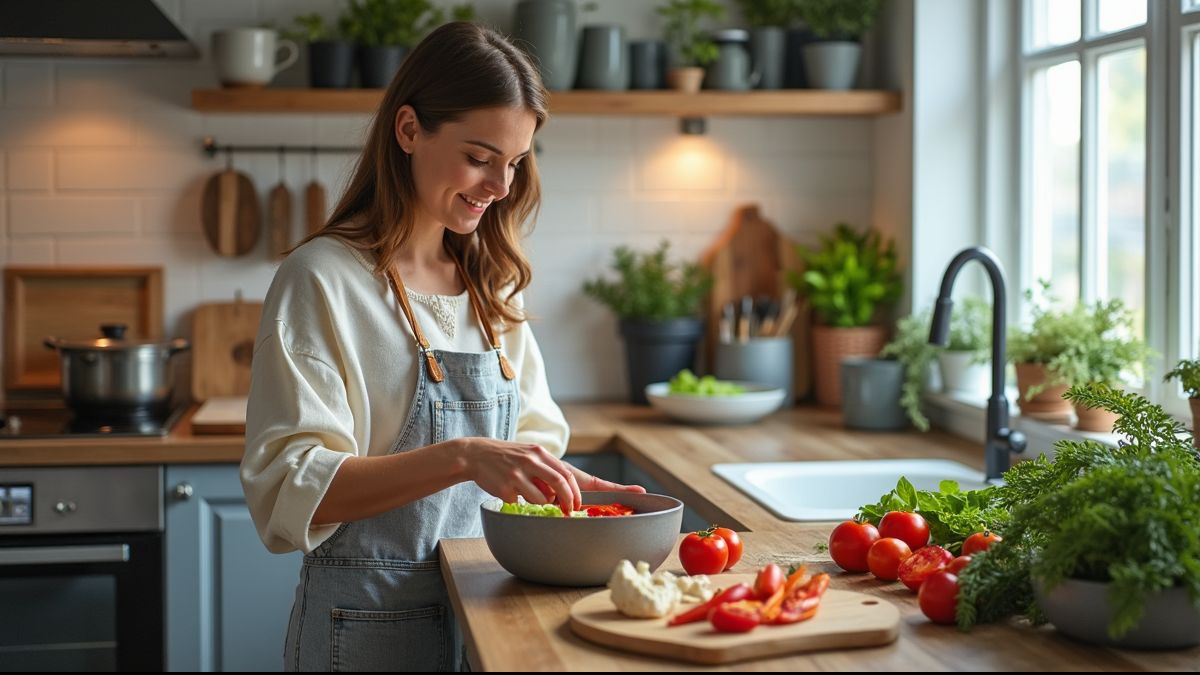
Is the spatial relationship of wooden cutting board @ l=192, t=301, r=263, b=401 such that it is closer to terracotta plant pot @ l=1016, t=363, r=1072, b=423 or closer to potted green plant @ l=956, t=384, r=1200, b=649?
terracotta plant pot @ l=1016, t=363, r=1072, b=423

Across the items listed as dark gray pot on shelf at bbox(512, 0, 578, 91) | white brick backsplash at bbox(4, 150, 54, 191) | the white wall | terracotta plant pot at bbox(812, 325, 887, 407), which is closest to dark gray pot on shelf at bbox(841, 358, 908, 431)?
terracotta plant pot at bbox(812, 325, 887, 407)

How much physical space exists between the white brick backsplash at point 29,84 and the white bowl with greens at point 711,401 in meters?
1.76

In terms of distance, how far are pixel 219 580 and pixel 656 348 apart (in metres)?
1.29

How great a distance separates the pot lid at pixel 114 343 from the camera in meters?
3.16

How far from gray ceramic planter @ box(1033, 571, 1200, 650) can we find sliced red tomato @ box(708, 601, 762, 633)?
0.31 meters

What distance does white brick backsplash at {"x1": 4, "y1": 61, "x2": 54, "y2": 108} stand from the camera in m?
3.49

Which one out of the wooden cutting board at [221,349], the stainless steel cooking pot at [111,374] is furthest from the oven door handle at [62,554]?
the wooden cutting board at [221,349]

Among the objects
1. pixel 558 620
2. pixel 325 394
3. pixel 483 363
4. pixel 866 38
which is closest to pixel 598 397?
pixel 866 38

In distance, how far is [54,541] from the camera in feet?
9.81

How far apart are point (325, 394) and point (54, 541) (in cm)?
151

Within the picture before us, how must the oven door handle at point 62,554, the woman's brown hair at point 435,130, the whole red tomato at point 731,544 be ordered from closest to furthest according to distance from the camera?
the whole red tomato at point 731,544 → the woman's brown hair at point 435,130 → the oven door handle at point 62,554

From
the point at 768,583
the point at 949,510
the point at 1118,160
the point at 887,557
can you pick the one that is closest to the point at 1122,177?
the point at 1118,160

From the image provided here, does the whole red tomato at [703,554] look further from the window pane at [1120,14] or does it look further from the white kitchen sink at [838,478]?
the window pane at [1120,14]

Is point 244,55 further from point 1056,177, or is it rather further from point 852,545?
point 852,545
